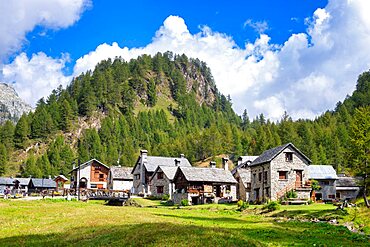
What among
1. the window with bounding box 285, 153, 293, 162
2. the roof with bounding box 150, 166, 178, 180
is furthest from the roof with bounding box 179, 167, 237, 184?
the window with bounding box 285, 153, 293, 162


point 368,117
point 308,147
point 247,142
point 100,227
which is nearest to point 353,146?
point 368,117

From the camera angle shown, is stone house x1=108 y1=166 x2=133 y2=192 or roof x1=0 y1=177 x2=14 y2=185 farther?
roof x1=0 y1=177 x2=14 y2=185

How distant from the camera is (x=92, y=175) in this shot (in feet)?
422

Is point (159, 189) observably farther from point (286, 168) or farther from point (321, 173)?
point (321, 173)

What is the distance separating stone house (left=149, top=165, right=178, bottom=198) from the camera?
9188cm

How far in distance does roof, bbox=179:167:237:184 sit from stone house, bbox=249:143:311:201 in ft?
35.8

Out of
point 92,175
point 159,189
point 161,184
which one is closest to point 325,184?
point 161,184

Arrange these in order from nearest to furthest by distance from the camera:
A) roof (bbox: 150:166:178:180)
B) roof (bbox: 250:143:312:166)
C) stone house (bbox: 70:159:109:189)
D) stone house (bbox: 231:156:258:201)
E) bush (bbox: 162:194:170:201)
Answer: roof (bbox: 250:143:312:166) < stone house (bbox: 231:156:258:201) < bush (bbox: 162:194:170:201) < roof (bbox: 150:166:178:180) < stone house (bbox: 70:159:109:189)

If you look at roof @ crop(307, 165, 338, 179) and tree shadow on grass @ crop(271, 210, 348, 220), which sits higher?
roof @ crop(307, 165, 338, 179)

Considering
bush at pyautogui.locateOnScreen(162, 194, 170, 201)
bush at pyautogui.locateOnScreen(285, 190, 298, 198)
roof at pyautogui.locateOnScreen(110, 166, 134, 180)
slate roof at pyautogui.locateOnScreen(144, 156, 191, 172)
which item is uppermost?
slate roof at pyautogui.locateOnScreen(144, 156, 191, 172)

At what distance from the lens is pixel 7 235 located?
26.4m

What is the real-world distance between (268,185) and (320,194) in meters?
24.1

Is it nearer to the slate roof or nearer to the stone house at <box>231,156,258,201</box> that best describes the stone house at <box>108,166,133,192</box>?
the slate roof

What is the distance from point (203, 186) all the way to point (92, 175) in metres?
57.6
